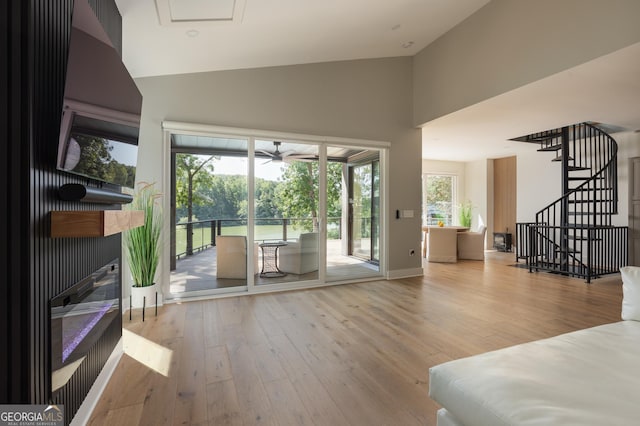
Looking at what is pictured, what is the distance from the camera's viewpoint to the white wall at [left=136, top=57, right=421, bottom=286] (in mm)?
3885

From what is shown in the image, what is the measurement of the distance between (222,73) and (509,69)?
3714 mm

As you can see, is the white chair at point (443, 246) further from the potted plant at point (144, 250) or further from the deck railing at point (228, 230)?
the potted plant at point (144, 250)

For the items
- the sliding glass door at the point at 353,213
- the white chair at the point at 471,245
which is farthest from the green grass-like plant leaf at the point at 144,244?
the white chair at the point at 471,245

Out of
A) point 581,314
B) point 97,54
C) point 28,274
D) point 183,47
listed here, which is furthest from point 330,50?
point 581,314

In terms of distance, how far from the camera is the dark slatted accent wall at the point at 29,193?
120 centimetres

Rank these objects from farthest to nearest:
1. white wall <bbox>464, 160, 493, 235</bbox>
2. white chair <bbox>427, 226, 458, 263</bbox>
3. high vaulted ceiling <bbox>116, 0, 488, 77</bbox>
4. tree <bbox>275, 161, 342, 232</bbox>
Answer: white wall <bbox>464, 160, 493, 235</bbox>, white chair <bbox>427, 226, 458, 263</bbox>, tree <bbox>275, 161, 342, 232</bbox>, high vaulted ceiling <bbox>116, 0, 488, 77</bbox>

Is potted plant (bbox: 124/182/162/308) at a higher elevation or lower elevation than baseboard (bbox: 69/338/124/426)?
higher

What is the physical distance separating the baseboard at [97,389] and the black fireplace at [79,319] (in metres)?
0.29

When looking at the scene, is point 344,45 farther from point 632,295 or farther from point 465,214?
point 465,214

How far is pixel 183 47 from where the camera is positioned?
10.9 ft

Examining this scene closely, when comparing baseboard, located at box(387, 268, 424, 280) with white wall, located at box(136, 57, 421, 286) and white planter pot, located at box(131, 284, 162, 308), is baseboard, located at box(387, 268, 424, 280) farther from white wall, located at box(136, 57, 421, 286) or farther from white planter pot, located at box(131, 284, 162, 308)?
white planter pot, located at box(131, 284, 162, 308)

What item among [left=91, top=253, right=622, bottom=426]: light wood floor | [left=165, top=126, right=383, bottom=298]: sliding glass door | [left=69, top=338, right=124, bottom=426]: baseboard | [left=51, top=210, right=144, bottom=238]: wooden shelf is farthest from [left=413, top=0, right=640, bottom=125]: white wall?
[left=69, top=338, right=124, bottom=426]: baseboard

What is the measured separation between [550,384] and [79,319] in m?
2.30

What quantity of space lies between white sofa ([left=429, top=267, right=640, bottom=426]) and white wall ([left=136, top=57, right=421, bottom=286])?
366 centimetres
